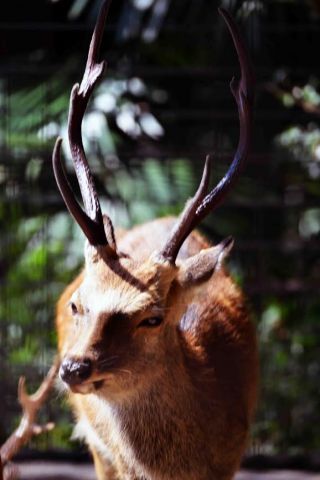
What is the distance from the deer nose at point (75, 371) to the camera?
279 centimetres

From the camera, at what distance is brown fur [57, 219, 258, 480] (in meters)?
2.94

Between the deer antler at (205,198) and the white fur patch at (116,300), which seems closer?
the white fur patch at (116,300)

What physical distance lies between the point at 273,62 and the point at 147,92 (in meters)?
0.67

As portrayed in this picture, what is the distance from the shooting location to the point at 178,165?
5.72 metres

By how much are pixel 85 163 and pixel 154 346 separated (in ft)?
1.80

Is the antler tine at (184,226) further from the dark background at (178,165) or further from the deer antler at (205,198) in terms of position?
the dark background at (178,165)

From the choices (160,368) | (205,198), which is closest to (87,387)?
(160,368)

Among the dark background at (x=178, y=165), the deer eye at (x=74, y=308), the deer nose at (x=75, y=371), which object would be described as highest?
the deer eye at (x=74, y=308)

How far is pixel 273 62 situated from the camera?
230 inches

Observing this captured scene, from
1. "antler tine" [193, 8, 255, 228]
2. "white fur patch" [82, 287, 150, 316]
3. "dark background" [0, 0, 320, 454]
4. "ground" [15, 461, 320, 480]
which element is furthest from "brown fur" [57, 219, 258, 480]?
"dark background" [0, 0, 320, 454]

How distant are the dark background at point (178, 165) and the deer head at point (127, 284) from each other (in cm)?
252

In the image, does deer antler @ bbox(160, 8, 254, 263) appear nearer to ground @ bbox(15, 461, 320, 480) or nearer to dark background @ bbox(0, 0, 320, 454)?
ground @ bbox(15, 461, 320, 480)

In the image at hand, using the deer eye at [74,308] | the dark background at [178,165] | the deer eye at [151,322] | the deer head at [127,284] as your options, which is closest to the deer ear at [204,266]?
the deer head at [127,284]

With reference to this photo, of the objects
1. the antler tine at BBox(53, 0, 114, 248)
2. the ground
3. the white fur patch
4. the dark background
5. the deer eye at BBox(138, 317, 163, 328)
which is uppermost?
the antler tine at BBox(53, 0, 114, 248)
